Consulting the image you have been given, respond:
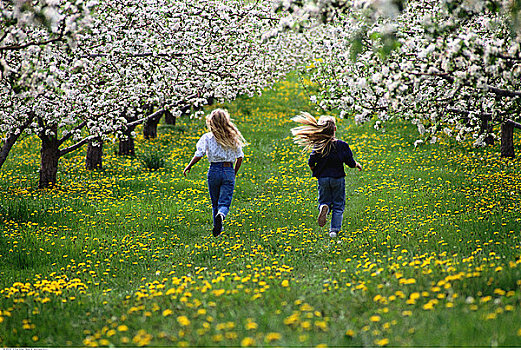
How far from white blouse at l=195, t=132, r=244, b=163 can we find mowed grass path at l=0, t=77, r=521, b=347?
1.51 metres

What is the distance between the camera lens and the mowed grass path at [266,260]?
4.31m

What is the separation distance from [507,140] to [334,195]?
1002 centimetres

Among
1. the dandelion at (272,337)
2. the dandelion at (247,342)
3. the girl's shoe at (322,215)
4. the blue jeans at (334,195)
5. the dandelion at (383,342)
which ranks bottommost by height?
the dandelion at (247,342)

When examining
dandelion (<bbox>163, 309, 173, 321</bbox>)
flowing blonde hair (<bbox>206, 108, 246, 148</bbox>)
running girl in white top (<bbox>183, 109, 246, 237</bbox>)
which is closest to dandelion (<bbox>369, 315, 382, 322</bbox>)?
dandelion (<bbox>163, 309, 173, 321</bbox>)

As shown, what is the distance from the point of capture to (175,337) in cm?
422

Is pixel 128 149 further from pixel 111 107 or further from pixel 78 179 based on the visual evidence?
Answer: pixel 111 107

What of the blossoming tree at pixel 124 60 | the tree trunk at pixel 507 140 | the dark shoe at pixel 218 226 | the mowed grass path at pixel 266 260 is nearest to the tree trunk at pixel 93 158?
the mowed grass path at pixel 266 260

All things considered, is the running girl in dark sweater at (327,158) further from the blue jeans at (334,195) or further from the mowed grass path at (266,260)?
the mowed grass path at (266,260)

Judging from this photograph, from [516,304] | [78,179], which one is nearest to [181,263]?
[516,304]

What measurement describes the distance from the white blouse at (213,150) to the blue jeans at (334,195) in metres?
1.75

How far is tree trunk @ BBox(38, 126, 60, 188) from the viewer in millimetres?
14117

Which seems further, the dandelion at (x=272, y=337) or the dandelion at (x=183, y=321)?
the dandelion at (x=183, y=321)

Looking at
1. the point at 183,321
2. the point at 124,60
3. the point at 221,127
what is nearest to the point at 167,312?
the point at 183,321

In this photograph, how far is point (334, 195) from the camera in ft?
29.0
